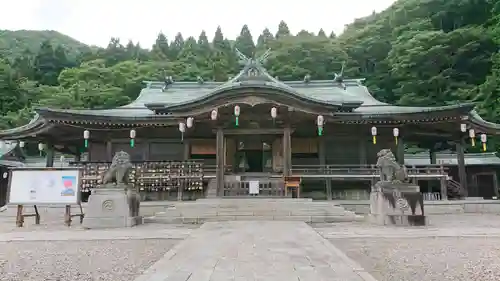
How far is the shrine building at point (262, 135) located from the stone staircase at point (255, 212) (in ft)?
7.05

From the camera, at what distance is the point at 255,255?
5.42 m

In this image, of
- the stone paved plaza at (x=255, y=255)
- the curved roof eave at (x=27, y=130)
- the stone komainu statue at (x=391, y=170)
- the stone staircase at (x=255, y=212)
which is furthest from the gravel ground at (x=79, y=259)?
the curved roof eave at (x=27, y=130)

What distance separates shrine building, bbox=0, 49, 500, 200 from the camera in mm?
14656

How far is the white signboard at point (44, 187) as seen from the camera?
10.4 metres

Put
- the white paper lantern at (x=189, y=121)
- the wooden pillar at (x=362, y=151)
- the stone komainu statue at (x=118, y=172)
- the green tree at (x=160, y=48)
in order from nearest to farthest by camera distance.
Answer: the stone komainu statue at (x=118, y=172), the white paper lantern at (x=189, y=121), the wooden pillar at (x=362, y=151), the green tree at (x=160, y=48)

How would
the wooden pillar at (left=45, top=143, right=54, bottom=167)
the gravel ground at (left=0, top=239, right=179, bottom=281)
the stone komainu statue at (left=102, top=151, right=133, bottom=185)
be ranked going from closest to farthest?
1. the gravel ground at (left=0, top=239, right=179, bottom=281)
2. the stone komainu statue at (left=102, top=151, right=133, bottom=185)
3. the wooden pillar at (left=45, top=143, right=54, bottom=167)

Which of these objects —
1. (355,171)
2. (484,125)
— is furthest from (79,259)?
(484,125)

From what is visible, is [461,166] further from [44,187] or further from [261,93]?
[44,187]

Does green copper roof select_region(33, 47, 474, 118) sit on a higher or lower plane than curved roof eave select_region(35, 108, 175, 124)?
higher

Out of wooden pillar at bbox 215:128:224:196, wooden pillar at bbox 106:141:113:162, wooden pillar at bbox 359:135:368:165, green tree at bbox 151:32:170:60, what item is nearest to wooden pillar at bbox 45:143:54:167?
wooden pillar at bbox 106:141:113:162

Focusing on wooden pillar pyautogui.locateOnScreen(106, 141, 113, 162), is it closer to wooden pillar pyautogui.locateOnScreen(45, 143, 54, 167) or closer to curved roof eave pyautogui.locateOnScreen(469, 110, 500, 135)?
wooden pillar pyautogui.locateOnScreen(45, 143, 54, 167)

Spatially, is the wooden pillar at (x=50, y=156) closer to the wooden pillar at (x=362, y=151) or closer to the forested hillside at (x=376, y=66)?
the forested hillside at (x=376, y=66)

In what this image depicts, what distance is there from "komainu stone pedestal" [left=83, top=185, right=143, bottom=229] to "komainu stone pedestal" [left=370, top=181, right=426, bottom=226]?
7.04 metres

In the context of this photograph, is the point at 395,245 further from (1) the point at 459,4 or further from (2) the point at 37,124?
(1) the point at 459,4
